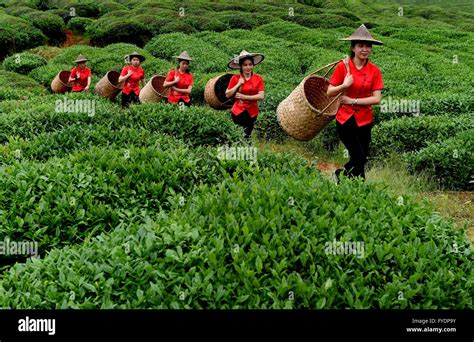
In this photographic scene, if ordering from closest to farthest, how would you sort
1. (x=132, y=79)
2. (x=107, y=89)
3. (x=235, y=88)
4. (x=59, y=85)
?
(x=235, y=88) < (x=132, y=79) < (x=107, y=89) < (x=59, y=85)

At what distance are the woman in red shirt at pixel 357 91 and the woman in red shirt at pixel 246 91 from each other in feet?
8.54

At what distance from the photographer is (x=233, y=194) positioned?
4770 mm

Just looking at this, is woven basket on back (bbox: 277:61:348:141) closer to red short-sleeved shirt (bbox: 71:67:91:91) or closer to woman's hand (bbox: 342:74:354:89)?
woman's hand (bbox: 342:74:354:89)

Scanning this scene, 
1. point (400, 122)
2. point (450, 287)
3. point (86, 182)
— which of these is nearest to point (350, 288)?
point (450, 287)

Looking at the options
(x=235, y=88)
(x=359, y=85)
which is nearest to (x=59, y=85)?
(x=235, y=88)

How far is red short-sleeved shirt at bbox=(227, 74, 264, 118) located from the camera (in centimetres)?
964

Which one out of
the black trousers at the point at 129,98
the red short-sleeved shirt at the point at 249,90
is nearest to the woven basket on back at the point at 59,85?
the black trousers at the point at 129,98

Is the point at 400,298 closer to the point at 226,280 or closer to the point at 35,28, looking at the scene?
the point at 226,280

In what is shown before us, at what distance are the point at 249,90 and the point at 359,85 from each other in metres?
3.05

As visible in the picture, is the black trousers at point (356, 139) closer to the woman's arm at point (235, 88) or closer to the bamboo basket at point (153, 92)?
the woman's arm at point (235, 88)

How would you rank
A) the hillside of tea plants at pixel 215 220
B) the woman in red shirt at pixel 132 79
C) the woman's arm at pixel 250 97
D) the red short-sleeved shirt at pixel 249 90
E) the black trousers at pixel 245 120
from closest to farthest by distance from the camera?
the hillside of tea plants at pixel 215 220 < the woman's arm at pixel 250 97 < the red short-sleeved shirt at pixel 249 90 < the black trousers at pixel 245 120 < the woman in red shirt at pixel 132 79

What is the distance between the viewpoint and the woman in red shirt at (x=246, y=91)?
955cm

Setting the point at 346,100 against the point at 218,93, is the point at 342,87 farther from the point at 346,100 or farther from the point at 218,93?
the point at 218,93

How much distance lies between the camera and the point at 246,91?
970 cm
